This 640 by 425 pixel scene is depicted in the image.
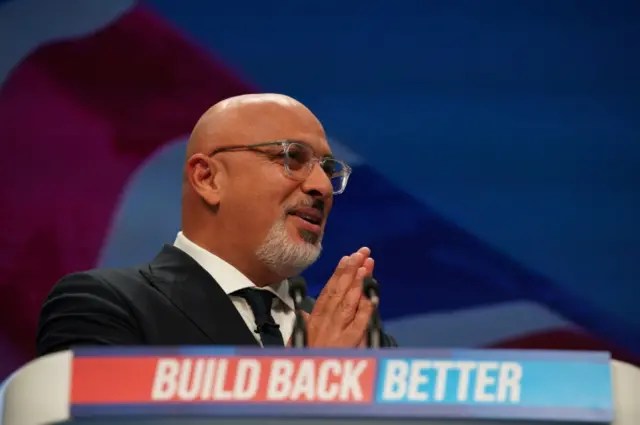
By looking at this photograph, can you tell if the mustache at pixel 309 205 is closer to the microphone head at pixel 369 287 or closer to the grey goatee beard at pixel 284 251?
the grey goatee beard at pixel 284 251

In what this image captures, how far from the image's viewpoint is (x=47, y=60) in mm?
3051

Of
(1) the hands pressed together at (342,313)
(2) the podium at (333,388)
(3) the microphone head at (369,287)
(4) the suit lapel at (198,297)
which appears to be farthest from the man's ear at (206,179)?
(2) the podium at (333,388)

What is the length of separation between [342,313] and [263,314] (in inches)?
10.3

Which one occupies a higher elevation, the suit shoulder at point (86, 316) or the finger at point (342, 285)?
the finger at point (342, 285)

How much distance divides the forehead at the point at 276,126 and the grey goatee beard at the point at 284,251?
0.55 feet

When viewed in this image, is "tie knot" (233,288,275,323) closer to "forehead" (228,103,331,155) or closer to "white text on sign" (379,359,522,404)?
"forehead" (228,103,331,155)

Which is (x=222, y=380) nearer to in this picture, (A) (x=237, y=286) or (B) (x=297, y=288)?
(B) (x=297, y=288)

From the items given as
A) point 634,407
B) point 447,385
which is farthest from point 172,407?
point 634,407

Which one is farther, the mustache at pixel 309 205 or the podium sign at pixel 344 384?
the mustache at pixel 309 205

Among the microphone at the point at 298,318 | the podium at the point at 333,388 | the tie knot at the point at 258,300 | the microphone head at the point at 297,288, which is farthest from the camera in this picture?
the tie knot at the point at 258,300

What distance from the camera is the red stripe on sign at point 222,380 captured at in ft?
3.44

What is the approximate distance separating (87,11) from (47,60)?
0.60 feet

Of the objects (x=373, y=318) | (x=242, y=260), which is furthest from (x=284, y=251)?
(x=373, y=318)

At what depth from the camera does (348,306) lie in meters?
1.80
